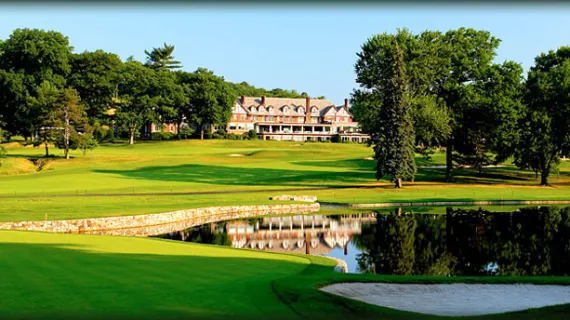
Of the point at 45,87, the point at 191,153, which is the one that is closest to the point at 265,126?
the point at 191,153

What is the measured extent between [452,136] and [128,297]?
53691mm

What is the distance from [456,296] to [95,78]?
314 ft

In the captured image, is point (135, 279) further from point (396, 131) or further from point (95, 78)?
point (95, 78)

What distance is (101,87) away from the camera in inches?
4178

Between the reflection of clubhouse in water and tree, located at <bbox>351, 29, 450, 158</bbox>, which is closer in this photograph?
the reflection of clubhouse in water

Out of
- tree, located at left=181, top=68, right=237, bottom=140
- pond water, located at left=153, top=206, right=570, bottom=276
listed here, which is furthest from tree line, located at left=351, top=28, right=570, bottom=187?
tree, located at left=181, top=68, right=237, bottom=140

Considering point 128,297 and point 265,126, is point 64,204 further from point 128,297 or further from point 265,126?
point 265,126

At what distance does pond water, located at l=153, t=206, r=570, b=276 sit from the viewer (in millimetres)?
27531

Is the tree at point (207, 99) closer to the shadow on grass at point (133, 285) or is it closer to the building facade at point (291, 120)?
the building facade at point (291, 120)

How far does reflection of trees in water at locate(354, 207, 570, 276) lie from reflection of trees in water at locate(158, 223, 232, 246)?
7593 mm

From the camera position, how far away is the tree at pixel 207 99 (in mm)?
113500

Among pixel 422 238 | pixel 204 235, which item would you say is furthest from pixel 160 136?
pixel 422 238

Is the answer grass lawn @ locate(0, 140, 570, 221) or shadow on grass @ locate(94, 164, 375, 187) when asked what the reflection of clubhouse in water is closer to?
grass lawn @ locate(0, 140, 570, 221)

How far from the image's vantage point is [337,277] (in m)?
18.8
